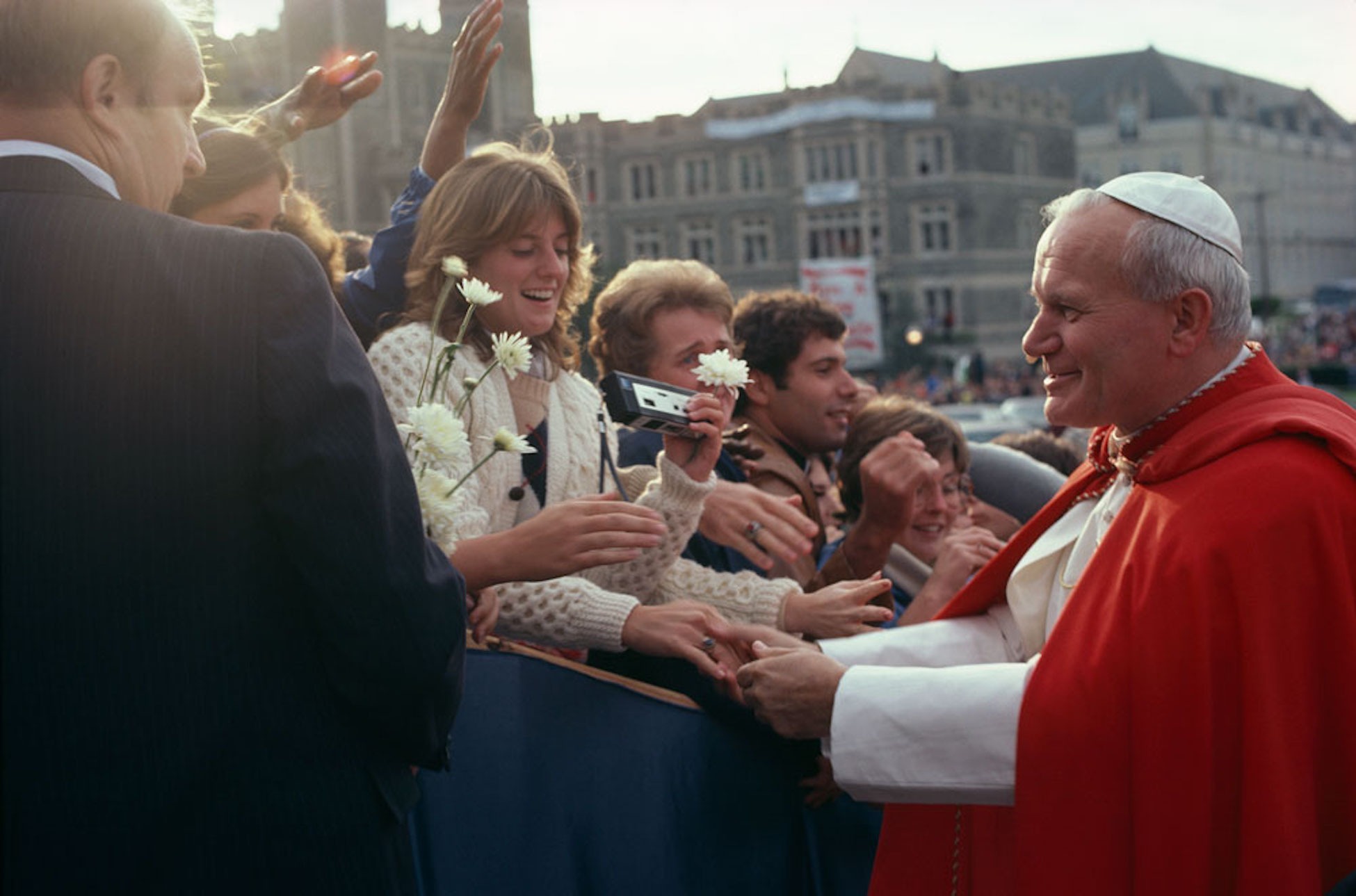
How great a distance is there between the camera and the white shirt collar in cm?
178

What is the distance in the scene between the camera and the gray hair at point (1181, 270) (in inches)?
103

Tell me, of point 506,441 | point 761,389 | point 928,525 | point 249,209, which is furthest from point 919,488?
point 506,441

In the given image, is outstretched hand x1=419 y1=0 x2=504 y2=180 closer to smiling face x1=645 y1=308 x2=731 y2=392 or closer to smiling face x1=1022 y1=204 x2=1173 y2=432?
smiling face x1=645 y1=308 x2=731 y2=392

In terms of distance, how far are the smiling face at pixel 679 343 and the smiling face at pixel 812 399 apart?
627 mm

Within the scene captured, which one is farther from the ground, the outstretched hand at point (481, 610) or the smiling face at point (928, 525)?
the outstretched hand at point (481, 610)

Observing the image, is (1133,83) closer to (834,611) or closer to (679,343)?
(679,343)

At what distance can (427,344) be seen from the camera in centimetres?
299

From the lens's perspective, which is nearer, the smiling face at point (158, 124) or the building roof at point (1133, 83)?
the smiling face at point (158, 124)

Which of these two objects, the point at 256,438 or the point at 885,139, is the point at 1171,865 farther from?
the point at 885,139

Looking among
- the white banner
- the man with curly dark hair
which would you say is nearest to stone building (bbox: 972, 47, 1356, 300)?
the white banner

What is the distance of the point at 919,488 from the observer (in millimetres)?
4191

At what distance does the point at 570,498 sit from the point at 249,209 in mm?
1063

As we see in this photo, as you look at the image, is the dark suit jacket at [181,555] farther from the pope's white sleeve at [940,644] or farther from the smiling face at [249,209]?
the smiling face at [249,209]

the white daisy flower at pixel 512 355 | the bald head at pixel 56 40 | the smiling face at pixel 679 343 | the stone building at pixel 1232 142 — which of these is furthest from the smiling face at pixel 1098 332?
the stone building at pixel 1232 142
